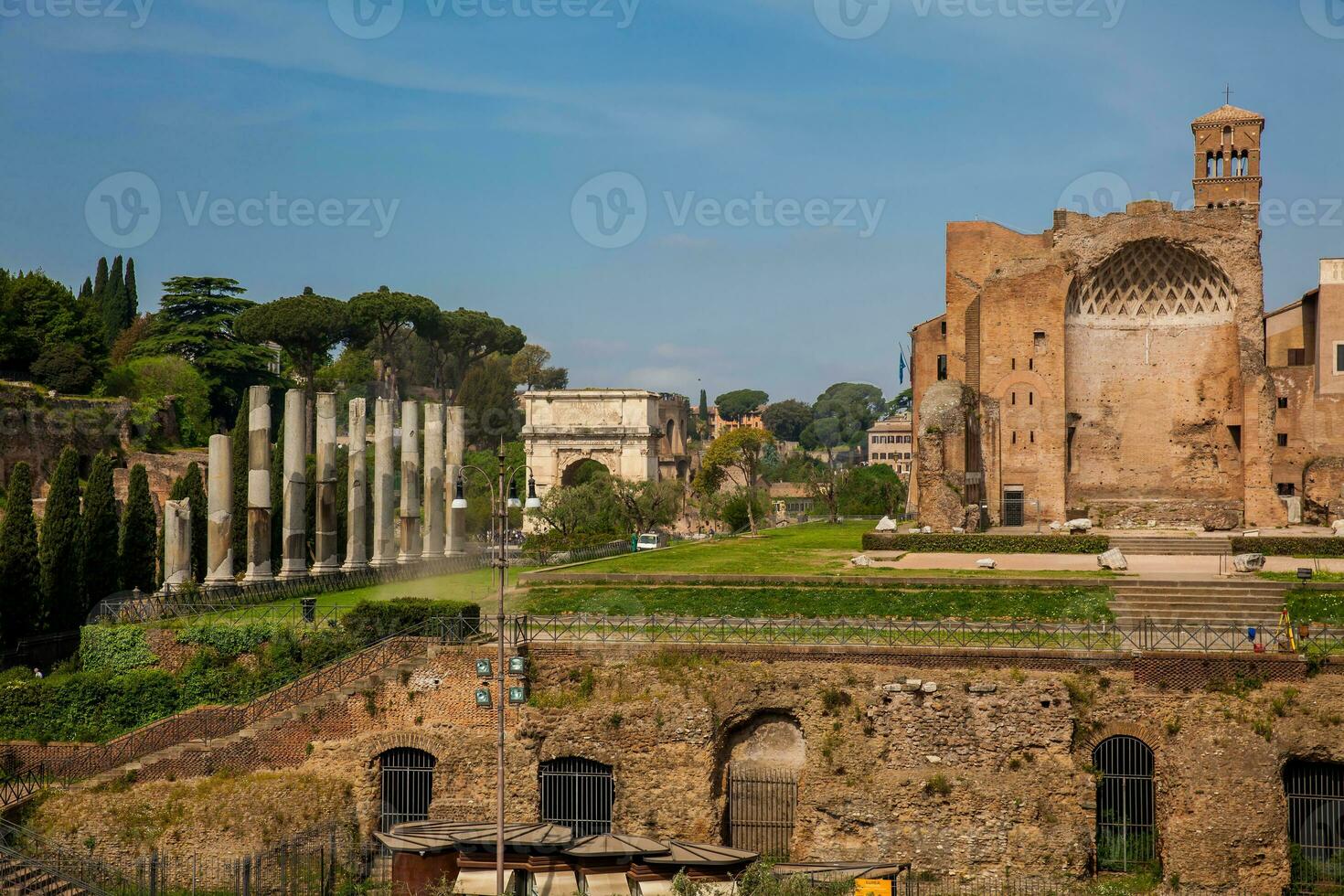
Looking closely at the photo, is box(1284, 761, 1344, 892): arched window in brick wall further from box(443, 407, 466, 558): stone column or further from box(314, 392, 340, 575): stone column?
box(443, 407, 466, 558): stone column

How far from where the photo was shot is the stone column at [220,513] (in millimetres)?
41938

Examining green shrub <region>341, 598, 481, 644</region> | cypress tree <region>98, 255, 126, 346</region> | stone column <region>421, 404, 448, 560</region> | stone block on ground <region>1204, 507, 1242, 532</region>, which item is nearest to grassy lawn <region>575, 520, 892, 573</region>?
stone column <region>421, 404, 448, 560</region>

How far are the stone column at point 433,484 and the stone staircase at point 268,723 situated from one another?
18.9 metres

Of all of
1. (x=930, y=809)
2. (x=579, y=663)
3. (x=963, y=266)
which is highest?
(x=963, y=266)

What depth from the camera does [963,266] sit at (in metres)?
61.7

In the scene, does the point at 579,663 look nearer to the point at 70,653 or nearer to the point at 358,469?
the point at 70,653

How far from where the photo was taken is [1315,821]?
28875 millimetres

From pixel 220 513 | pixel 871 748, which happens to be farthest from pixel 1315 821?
pixel 220 513

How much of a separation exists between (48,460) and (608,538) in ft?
71.5

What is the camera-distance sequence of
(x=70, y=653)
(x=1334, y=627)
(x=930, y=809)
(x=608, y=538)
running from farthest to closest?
(x=608, y=538), (x=70, y=653), (x=1334, y=627), (x=930, y=809)

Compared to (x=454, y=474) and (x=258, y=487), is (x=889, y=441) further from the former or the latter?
(x=258, y=487)

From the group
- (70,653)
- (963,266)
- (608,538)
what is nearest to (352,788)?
(70,653)

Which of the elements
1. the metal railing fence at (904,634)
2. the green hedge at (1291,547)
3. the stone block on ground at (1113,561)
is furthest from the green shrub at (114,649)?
the green hedge at (1291,547)

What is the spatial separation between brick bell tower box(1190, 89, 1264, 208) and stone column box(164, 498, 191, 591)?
49306mm
